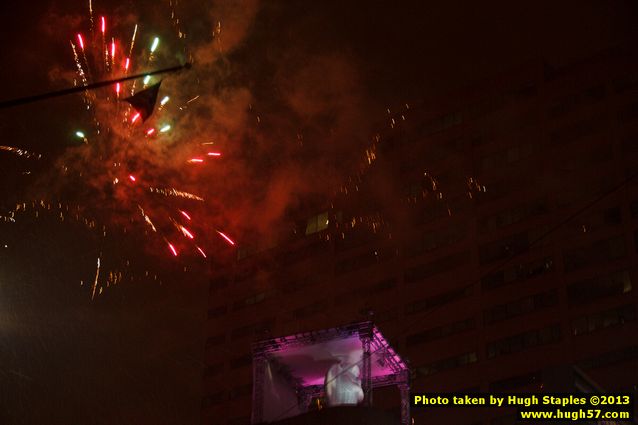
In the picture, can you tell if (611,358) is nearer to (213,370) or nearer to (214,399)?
(214,399)

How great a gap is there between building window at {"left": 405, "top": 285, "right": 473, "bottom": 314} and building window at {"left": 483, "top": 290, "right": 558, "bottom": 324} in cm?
290

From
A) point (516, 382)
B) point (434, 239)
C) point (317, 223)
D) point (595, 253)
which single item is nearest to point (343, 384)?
point (516, 382)

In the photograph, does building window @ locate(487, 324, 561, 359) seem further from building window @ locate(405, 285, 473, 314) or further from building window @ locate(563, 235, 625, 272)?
building window @ locate(405, 285, 473, 314)

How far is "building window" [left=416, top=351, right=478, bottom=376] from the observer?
70.6 metres

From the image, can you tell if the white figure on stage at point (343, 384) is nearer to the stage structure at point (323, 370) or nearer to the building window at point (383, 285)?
the stage structure at point (323, 370)

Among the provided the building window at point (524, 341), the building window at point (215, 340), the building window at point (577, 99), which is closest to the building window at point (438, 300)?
the building window at point (524, 341)

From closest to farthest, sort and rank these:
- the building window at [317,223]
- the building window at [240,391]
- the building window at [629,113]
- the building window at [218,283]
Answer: the building window at [629,113] → the building window at [240,391] → the building window at [317,223] → the building window at [218,283]

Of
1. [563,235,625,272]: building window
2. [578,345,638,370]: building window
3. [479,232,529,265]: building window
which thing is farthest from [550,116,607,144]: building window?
[578,345,638,370]: building window

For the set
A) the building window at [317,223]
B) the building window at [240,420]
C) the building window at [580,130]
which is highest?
the building window at [580,130]

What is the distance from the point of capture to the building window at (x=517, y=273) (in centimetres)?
7056

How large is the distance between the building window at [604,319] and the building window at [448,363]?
9.08 meters

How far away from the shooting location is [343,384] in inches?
1075

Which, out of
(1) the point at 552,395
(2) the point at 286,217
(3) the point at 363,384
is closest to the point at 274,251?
(2) the point at 286,217

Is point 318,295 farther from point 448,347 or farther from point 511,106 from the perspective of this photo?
point 511,106
